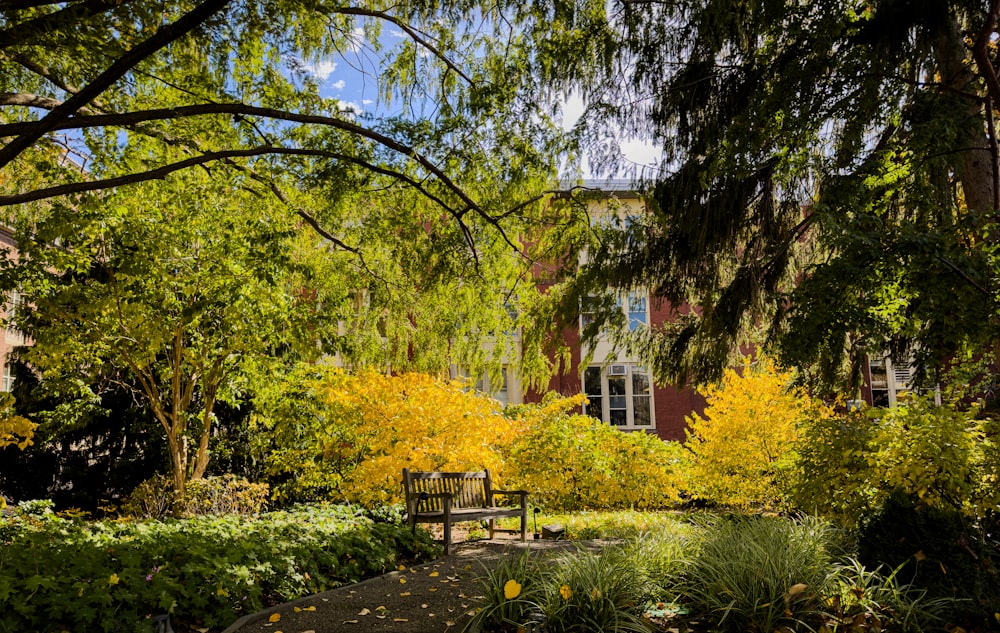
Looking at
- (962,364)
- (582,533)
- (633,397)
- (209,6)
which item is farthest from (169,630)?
(633,397)

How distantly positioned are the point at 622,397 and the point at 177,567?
61.2 ft

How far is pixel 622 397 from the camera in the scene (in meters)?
22.7

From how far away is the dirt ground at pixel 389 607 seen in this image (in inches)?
188

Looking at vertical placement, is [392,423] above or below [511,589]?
above

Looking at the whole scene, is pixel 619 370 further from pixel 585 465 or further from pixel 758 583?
pixel 758 583

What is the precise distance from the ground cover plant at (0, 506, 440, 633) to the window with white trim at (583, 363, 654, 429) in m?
15.2

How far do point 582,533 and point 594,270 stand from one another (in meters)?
3.99

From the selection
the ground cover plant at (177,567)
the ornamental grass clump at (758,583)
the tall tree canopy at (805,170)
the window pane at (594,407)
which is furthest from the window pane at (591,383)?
the ornamental grass clump at (758,583)

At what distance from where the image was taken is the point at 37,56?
7055mm

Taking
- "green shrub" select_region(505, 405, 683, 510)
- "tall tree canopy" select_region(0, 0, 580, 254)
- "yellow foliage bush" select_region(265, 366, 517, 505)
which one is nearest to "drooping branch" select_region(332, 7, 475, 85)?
"tall tree canopy" select_region(0, 0, 580, 254)

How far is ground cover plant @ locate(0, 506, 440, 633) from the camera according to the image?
4.20 metres

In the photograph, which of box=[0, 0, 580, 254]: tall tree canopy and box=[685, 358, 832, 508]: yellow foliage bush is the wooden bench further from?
box=[685, 358, 832, 508]: yellow foliage bush

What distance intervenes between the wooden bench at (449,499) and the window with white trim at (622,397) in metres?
13.1

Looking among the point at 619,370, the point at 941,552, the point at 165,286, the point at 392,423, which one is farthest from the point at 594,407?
the point at 941,552
